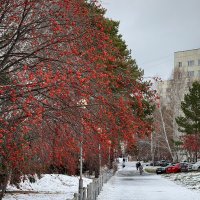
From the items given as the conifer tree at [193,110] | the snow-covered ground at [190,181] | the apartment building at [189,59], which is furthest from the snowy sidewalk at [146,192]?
the apartment building at [189,59]

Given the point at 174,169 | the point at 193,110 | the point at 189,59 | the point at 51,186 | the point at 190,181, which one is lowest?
the point at 51,186

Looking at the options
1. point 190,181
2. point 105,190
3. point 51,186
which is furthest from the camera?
point 190,181

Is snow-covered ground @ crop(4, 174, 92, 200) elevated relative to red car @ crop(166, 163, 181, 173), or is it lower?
lower

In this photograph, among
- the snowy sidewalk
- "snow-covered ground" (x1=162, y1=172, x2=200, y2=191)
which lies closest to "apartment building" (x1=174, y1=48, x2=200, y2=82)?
"snow-covered ground" (x1=162, y1=172, x2=200, y2=191)

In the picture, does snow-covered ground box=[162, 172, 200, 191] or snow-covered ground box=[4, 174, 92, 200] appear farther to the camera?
snow-covered ground box=[162, 172, 200, 191]

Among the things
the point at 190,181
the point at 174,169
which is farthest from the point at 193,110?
the point at 190,181

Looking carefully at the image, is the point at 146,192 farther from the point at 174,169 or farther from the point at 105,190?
the point at 174,169

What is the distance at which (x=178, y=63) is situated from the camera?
88.6m

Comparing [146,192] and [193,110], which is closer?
[146,192]

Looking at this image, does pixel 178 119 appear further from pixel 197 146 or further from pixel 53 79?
pixel 53 79

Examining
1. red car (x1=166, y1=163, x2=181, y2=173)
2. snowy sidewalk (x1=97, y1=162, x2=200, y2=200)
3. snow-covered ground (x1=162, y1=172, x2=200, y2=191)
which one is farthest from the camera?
red car (x1=166, y1=163, x2=181, y2=173)

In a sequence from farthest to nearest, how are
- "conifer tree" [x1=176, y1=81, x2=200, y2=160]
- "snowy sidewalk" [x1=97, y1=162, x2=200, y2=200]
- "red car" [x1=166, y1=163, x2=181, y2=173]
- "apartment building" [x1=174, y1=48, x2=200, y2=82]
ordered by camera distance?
1. "apartment building" [x1=174, y1=48, x2=200, y2=82]
2. "conifer tree" [x1=176, y1=81, x2=200, y2=160]
3. "red car" [x1=166, y1=163, x2=181, y2=173]
4. "snowy sidewalk" [x1=97, y1=162, x2=200, y2=200]

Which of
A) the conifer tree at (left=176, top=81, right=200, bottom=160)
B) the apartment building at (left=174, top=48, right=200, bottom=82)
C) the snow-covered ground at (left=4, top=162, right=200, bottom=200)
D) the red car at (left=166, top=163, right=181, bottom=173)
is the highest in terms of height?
the apartment building at (left=174, top=48, right=200, bottom=82)

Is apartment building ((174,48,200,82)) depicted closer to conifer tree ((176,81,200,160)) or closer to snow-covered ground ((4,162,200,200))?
conifer tree ((176,81,200,160))
